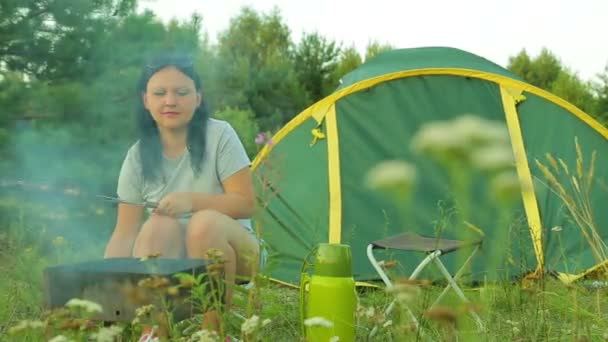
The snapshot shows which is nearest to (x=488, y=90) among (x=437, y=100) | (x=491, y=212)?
(x=437, y=100)

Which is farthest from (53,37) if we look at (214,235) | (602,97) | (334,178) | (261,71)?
(261,71)

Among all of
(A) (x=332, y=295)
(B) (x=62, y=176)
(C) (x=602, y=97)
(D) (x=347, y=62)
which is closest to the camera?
(A) (x=332, y=295)

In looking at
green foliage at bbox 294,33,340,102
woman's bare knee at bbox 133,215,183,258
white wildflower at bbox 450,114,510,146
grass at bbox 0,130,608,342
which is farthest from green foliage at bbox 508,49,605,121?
white wildflower at bbox 450,114,510,146

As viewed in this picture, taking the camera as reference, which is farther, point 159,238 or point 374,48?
→ point 374,48

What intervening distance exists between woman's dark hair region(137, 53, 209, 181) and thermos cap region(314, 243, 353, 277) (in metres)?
0.43

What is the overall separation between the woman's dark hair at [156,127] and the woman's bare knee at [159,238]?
174mm

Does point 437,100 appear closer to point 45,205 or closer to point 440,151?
point 45,205

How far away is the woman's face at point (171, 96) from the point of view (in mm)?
1868

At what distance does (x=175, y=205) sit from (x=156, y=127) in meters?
0.31

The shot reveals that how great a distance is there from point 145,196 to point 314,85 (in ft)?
39.7

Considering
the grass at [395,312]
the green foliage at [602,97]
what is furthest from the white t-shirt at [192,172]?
the green foliage at [602,97]

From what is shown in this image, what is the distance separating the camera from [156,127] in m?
1.98

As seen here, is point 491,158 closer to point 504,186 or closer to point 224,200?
point 504,186

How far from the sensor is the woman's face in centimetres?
187
